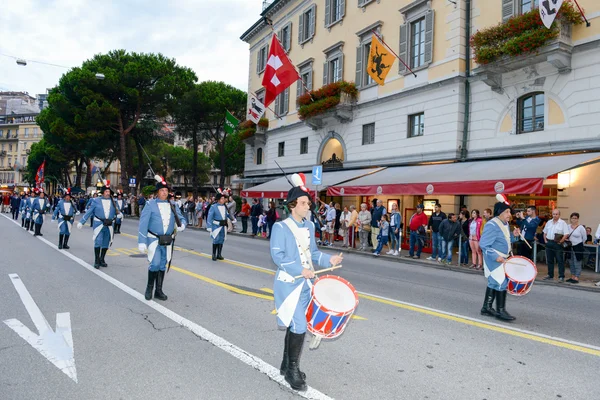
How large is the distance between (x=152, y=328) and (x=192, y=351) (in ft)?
3.56

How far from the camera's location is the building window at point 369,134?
21219 millimetres

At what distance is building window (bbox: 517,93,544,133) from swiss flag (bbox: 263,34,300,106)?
9.95 metres

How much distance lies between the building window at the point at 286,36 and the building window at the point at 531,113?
16703 millimetres

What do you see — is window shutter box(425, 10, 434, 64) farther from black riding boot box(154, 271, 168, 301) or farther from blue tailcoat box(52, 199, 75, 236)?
black riding boot box(154, 271, 168, 301)

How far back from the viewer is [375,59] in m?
18.1

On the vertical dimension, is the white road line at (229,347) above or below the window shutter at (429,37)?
below

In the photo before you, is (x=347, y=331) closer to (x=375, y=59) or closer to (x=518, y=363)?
(x=518, y=363)

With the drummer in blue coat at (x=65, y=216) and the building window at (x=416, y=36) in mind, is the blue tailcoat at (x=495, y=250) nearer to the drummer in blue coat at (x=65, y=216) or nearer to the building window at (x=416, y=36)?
the drummer in blue coat at (x=65, y=216)

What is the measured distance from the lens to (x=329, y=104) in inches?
874

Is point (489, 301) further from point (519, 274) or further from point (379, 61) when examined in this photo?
point (379, 61)

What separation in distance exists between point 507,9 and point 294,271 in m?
15.2

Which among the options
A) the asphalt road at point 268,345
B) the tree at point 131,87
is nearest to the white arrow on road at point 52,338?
the asphalt road at point 268,345

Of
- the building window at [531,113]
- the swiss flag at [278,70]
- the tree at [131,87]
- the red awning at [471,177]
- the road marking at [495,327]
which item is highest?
the tree at [131,87]

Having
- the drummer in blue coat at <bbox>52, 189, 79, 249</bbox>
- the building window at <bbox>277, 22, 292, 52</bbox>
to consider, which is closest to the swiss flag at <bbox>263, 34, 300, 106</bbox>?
the building window at <bbox>277, 22, 292, 52</bbox>
